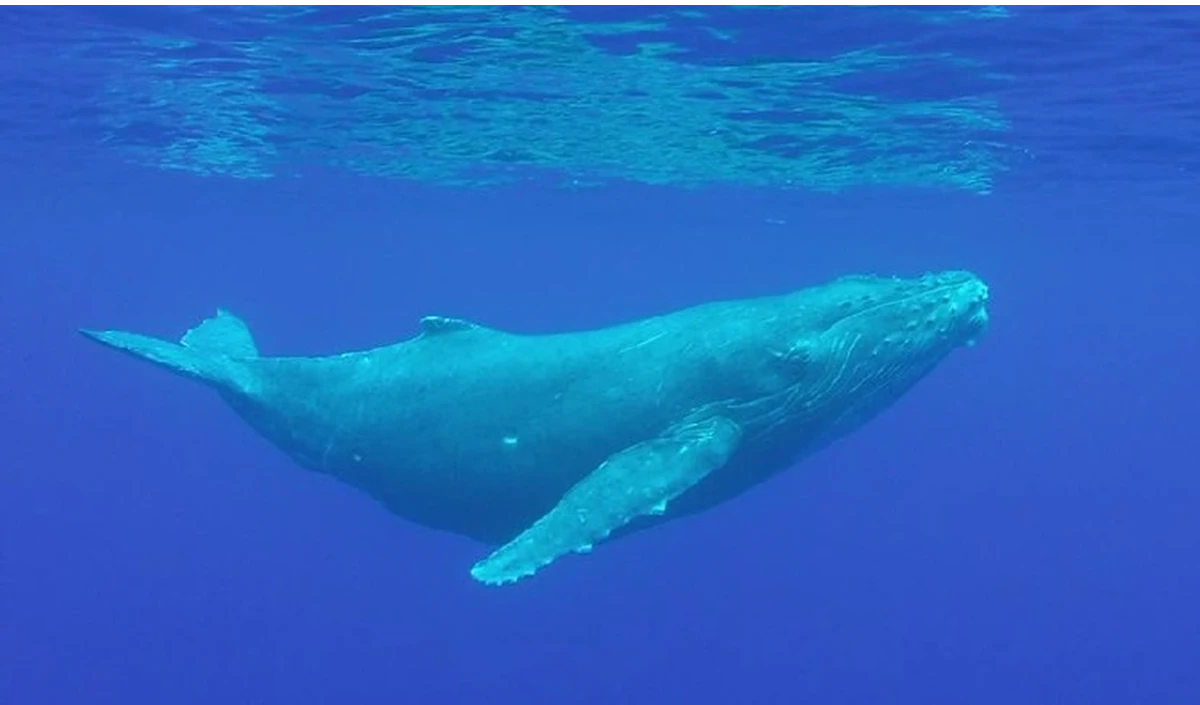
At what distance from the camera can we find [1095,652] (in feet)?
134

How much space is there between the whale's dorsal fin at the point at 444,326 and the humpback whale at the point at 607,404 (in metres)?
0.02

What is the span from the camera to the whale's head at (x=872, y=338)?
1013 cm

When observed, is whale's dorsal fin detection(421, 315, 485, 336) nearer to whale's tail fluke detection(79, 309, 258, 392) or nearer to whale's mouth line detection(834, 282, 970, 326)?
whale's tail fluke detection(79, 309, 258, 392)

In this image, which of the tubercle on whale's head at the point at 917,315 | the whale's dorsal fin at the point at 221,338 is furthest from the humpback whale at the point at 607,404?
the whale's dorsal fin at the point at 221,338

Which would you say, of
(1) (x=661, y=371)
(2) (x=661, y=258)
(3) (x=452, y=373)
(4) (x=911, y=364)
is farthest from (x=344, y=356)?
(2) (x=661, y=258)

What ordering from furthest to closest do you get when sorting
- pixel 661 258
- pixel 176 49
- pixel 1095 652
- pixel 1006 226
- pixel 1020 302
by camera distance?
pixel 1020 302 → pixel 661 258 → pixel 1006 226 → pixel 1095 652 → pixel 176 49

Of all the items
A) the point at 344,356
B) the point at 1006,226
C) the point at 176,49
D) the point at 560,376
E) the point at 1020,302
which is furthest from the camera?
the point at 1020,302

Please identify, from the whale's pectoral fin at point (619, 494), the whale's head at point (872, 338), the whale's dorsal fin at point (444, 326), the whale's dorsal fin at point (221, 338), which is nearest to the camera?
the whale's pectoral fin at point (619, 494)

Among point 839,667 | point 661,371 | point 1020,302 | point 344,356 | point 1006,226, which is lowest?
point 1020,302

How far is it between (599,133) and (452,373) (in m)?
14.4

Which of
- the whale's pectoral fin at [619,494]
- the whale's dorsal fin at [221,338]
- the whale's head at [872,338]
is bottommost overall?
the whale's dorsal fin at [221,338]

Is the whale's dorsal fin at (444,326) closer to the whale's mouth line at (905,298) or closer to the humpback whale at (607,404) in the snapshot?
the humpback whale at (607,404)

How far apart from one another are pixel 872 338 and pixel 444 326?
463 cm

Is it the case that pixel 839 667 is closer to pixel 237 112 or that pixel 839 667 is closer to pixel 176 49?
pixel 237 112
